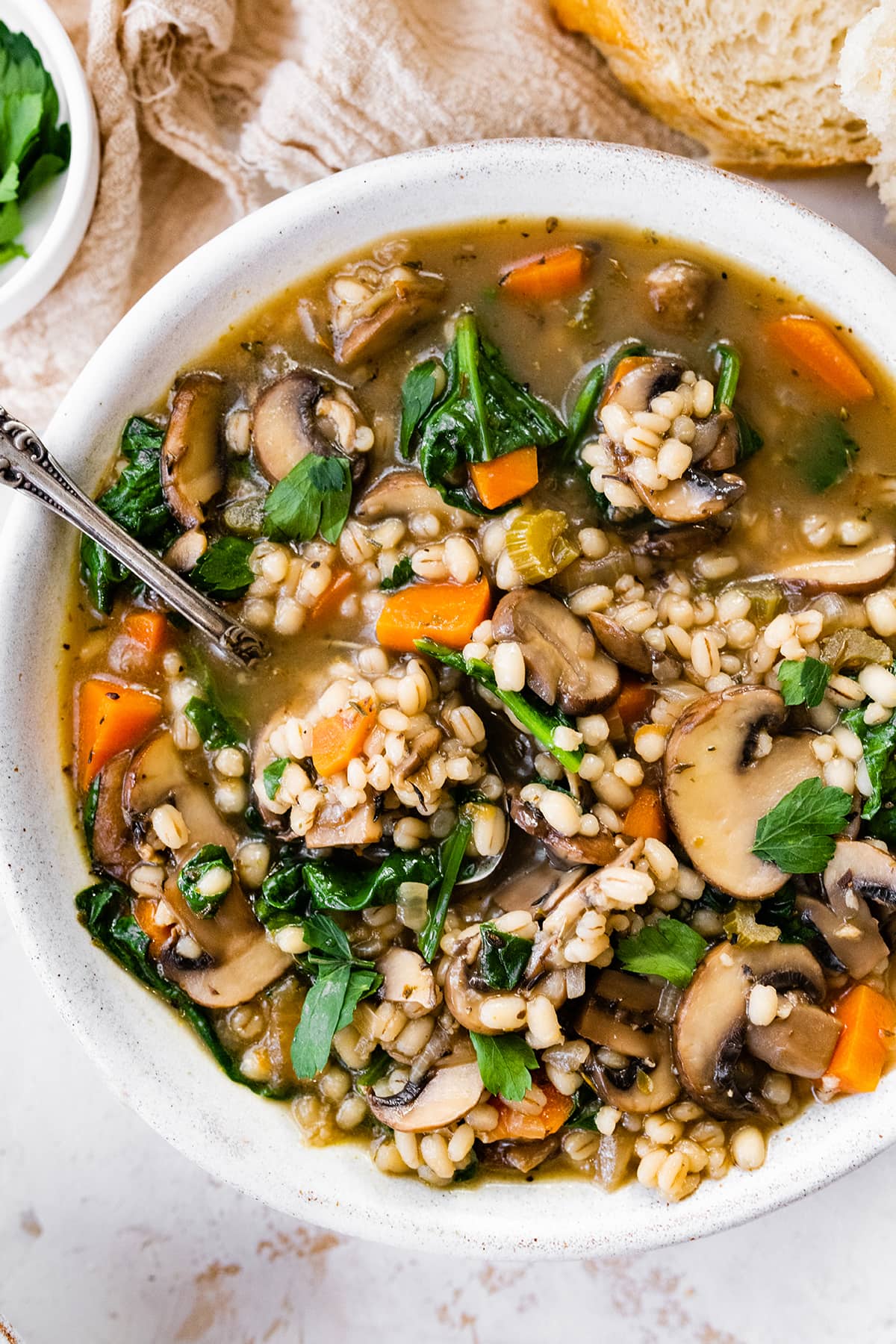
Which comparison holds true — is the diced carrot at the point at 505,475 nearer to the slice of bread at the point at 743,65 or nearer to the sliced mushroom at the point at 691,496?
the sliced mushroom at the point at 691,496

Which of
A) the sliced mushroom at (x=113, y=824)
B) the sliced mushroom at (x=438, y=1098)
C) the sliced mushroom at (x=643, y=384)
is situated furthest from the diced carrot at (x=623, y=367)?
the sliced mushroom at (x=438, y=1098)

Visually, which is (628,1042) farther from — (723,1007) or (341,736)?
(341,736)

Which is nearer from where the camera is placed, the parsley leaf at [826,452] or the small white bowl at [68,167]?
the parsley leaf at [826,452]

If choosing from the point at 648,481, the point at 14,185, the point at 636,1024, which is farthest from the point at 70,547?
the point at 636,1024

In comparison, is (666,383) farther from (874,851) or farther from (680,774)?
(874,851)

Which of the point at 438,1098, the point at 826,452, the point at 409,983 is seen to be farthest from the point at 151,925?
the point at 826,452

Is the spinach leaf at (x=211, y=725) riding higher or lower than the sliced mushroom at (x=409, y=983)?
higher
